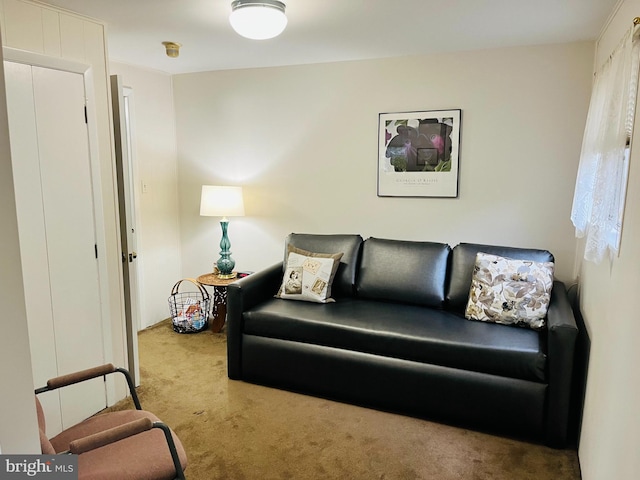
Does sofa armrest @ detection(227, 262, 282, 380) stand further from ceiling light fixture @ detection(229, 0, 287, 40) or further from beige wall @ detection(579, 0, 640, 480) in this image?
beige wall @ detection(579, 0, 640, 480)

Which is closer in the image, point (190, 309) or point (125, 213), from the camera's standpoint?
point (125, 213)

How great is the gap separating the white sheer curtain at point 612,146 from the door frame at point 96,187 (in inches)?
104

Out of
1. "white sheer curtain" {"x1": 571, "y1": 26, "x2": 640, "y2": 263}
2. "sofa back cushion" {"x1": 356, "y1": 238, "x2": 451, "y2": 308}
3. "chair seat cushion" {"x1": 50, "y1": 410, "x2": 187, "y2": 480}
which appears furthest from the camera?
"sofa back cushion" {"x1": 356, "y1": 238, "x2": 451, "y2": 308}

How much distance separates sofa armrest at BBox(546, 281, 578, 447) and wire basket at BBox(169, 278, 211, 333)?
273 cm

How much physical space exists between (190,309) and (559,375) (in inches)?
118

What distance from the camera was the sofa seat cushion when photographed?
244 centimetres

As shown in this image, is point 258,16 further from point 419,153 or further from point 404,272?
point 404,272

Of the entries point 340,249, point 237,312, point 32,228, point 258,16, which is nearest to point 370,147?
point 340,249

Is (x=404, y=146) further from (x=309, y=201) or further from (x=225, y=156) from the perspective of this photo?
(x=225, y=156)

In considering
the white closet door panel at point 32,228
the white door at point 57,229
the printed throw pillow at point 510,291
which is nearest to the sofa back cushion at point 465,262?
the printed throw pillow at point 510,291

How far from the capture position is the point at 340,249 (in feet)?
11.3

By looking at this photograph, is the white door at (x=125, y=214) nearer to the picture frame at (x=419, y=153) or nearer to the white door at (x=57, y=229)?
the white door at (x=57, y=229)

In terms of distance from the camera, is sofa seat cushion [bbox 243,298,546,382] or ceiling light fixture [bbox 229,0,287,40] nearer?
ceiling light fixture [bbox 229,0,287,40]

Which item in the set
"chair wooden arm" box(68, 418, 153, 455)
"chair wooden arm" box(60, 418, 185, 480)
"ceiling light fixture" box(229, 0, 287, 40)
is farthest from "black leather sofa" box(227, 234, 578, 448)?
"ceiling light fixture" box(229, 0, 287, 40)
